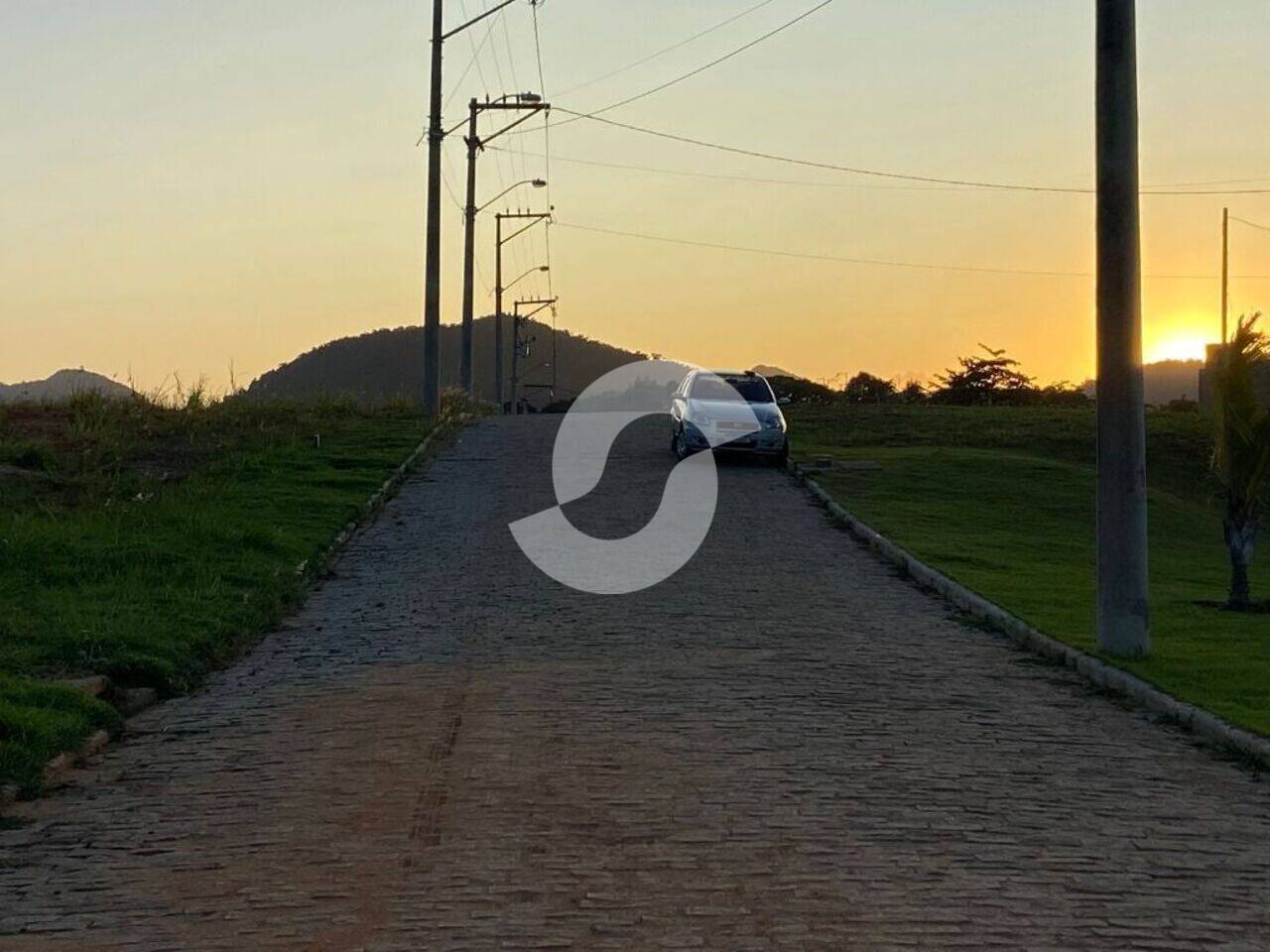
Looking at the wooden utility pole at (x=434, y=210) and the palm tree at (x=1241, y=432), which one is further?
the wooden utility pole at (x=434, y=210)

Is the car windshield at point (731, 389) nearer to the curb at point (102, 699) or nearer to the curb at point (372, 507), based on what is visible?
the curb at point (372, 507)

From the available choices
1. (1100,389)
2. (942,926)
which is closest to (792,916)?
(942,926)

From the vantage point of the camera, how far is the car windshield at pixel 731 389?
1169 inches

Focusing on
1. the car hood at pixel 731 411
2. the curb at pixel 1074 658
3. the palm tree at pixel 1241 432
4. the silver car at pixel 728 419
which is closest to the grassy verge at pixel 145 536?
the silver car at pixel 728 419

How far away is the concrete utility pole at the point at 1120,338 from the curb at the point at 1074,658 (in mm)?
546

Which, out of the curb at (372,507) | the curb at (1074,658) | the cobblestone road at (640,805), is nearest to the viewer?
the cobblestone road at (640,805)

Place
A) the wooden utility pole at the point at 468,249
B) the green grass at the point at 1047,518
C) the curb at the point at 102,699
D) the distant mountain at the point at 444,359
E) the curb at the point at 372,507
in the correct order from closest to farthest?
the curb at the point at 102,699
the green grass at the point at 1047,518
the curb at the point at 372,507
the wooden utility pole at the point at 468,249
the distant mountain at the point at 444,359

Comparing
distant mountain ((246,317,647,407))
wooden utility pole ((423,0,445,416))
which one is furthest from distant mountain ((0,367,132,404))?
distant mountain ((246,317,647,407))

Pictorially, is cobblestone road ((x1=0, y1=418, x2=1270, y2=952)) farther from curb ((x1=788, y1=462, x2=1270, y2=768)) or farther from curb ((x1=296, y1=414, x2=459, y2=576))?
curb ((x1=296, y1=414, x2=459, y2=576))

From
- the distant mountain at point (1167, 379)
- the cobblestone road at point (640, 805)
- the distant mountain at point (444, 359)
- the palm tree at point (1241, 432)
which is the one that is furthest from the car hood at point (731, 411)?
the distant mountain at point (444, 359)

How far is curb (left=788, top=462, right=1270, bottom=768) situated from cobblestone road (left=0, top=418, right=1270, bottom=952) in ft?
0.79

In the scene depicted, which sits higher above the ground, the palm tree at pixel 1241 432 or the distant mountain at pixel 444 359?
the distant mountain at pixel 444 359

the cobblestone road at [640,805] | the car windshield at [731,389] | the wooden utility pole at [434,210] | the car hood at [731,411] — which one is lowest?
the cobblestone road at [640,805]

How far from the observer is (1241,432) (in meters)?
18.7
